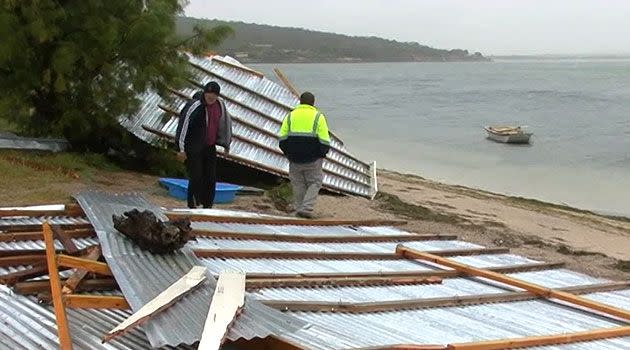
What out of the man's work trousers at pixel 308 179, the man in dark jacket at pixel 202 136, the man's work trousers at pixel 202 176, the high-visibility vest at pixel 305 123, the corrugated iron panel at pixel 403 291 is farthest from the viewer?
the man's work trousers at pixel 308 179

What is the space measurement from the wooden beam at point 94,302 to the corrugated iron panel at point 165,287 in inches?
2.6

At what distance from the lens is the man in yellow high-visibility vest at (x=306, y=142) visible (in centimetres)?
1055

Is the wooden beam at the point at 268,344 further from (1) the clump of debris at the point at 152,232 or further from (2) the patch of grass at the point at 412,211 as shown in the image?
(2) the patch of grass at the point at 412,211

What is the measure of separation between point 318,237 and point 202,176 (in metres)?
2.77

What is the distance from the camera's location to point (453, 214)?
17.1m

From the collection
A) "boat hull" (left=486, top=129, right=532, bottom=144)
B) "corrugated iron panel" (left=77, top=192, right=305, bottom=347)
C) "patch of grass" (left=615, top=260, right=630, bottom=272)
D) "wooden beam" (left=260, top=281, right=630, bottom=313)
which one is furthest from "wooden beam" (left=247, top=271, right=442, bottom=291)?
"boat hull" (left=486, top=129, right=532, bottom=144)

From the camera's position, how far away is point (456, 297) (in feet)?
20.0

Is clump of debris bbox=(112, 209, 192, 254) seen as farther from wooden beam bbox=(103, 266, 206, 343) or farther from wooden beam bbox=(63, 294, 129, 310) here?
wooden beam bbox=(63, 294, 129, 310)

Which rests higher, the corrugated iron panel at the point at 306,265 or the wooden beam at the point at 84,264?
the wooden beam at the point at 84,264

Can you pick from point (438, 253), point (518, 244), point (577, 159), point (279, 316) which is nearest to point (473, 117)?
point (577, 159)

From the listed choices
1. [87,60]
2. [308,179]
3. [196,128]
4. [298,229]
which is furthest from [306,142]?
[87,60]

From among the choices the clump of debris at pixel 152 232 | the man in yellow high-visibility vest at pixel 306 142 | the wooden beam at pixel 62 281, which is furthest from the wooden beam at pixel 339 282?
the man in yellow high-visibility vest at pixel 306 142

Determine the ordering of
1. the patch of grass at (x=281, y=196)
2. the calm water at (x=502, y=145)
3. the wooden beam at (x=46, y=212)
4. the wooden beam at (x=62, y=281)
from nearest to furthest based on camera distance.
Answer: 1. the wooden beam at (x=62, y=281)
2. the wooden beam at (x=46, y=212)
3. the patch of grass at (x=281, y=196)
4. the calm water at (x=502, y=145)

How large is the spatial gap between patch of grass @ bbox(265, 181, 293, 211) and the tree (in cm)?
281
